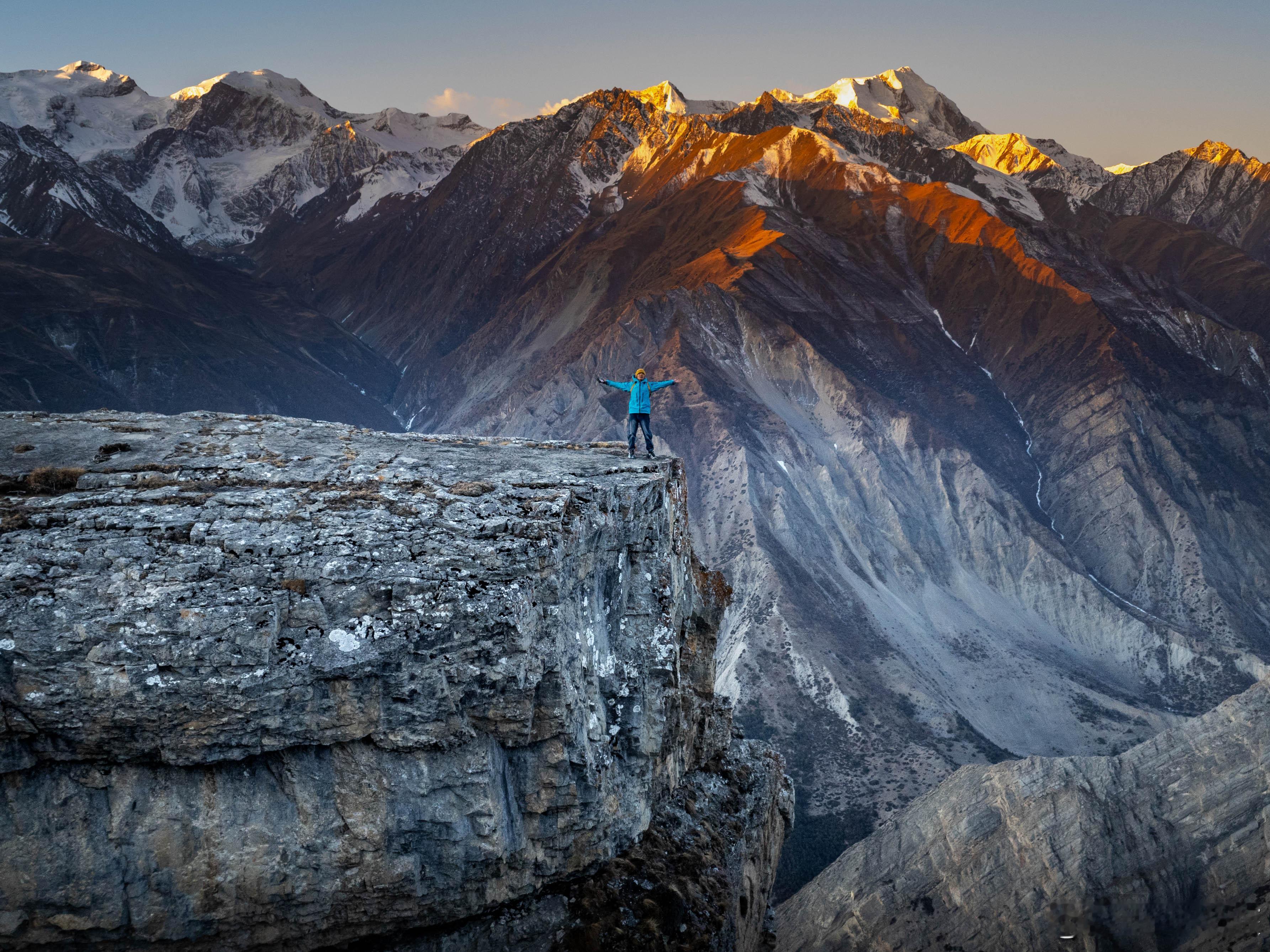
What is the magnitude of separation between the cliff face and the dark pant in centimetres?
2541

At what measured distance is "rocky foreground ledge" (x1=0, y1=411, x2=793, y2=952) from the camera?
12.3 meters

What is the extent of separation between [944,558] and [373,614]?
267 ft

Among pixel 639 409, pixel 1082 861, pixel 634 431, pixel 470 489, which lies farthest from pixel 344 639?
pixel 1082 861

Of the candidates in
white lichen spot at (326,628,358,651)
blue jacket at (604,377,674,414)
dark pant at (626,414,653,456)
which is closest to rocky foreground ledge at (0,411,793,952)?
white lichen spot at (326,628,358,651)

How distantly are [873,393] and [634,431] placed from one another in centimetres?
8243

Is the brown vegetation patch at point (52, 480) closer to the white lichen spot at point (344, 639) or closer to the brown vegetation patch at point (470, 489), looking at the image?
the white lichen spot at point (344, 639)

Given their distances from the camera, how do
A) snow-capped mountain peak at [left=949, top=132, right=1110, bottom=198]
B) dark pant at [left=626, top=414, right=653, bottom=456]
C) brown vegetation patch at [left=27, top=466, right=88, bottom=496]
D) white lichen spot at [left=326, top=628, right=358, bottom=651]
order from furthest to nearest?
snow-capped mountain peak at [left=949, top=132, right=1110, bottom=198], dark pant at [left=626, top=414, right=653, bottom=456], brown vegetation patch at [left=27, top=466, right=88, bottom=496], white lichen spot at [left=326, top=628, right=358, bottom=651]

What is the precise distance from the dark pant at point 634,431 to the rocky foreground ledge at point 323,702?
10.7ft

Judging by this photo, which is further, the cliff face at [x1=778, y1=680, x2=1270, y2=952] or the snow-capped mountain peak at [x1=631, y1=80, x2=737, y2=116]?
the snow-capped mountain peak at [x1=631, y1=80, x2=737, y2=116]

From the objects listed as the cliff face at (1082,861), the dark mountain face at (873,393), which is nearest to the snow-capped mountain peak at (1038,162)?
the dark mountain face at (873,393)

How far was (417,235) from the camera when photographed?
591ft

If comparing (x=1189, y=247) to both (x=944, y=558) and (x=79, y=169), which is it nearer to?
(x=944, y=558)

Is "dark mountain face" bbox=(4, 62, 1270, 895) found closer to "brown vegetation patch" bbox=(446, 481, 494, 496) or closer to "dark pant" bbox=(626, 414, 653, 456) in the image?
"dark pant" bbox=(626, 414, 653, 456)

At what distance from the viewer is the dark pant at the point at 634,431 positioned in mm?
20375
